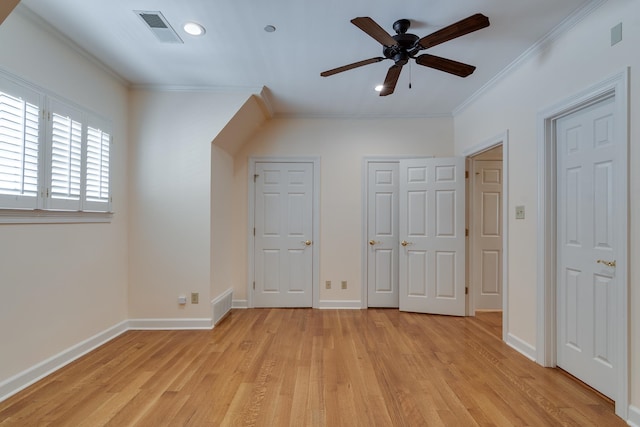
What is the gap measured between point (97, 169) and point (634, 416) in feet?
14.6

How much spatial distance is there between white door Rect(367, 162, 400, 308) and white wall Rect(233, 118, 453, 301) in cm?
15

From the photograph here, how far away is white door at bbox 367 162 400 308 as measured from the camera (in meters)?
4.16

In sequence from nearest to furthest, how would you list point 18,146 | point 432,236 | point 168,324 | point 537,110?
point 18,146, point 537,110, point 168,324, point 432,236

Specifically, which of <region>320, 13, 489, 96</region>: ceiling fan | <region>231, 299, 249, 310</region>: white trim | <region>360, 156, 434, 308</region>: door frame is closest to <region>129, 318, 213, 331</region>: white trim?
<region>231, 299, 249, 310</region>: white trim

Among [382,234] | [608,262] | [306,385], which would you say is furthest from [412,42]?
[306,385]

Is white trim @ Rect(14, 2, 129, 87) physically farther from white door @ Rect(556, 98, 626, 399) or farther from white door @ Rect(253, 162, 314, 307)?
white door @ Rect(556, 98, 626, 399)

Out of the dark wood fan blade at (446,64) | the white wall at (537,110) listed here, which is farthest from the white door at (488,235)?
the dark wood fan blade at (446,64)

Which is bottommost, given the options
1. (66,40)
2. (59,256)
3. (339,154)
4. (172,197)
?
(59,256)

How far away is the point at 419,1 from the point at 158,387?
329 cm

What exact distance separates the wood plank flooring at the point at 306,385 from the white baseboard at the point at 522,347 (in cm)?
7

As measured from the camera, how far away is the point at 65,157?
2496 millimetres

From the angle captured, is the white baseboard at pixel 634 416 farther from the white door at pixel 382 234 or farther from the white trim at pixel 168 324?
the white trim at pixel 168 324

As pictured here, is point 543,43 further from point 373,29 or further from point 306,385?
point 306,385

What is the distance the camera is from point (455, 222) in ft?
12.6
